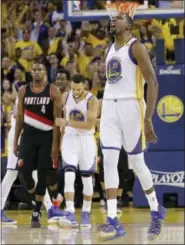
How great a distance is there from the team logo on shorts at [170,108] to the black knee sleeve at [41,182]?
4341 millimetres

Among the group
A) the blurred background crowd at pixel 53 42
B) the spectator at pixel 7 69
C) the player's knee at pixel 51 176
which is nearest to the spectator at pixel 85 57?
the blurred background crowd at pixel 53 42

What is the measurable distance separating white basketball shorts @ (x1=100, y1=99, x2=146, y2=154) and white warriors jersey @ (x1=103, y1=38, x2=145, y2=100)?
0.27ft

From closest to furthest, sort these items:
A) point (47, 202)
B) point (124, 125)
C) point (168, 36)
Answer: point (124, 125) < point (47, 202) < point (168, 36)

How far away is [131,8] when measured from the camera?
965 centimetres

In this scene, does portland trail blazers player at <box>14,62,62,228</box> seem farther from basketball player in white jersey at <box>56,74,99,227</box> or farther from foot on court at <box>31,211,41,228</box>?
foot on court at <box>31,211,41,228</box>

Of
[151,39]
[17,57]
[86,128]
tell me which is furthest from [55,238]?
Answer: [17,57]

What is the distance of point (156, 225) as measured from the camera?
367 inches

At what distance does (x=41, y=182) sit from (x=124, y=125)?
140 inches

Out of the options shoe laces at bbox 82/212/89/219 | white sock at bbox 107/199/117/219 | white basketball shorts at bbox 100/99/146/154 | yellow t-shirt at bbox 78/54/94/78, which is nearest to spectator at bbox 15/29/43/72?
yellow t-shirt at bbox 78/54/94/78

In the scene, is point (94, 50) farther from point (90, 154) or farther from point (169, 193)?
point (90, 154)

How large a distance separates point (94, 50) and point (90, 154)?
612 centimetres

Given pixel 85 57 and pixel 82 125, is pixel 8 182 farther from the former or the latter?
pixel 85 57

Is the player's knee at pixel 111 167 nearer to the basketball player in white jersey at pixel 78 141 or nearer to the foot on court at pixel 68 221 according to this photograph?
the basketball player in white jersey at pixel 78 141

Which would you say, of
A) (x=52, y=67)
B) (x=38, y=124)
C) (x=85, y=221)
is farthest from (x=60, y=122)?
(x=52, y=67)
